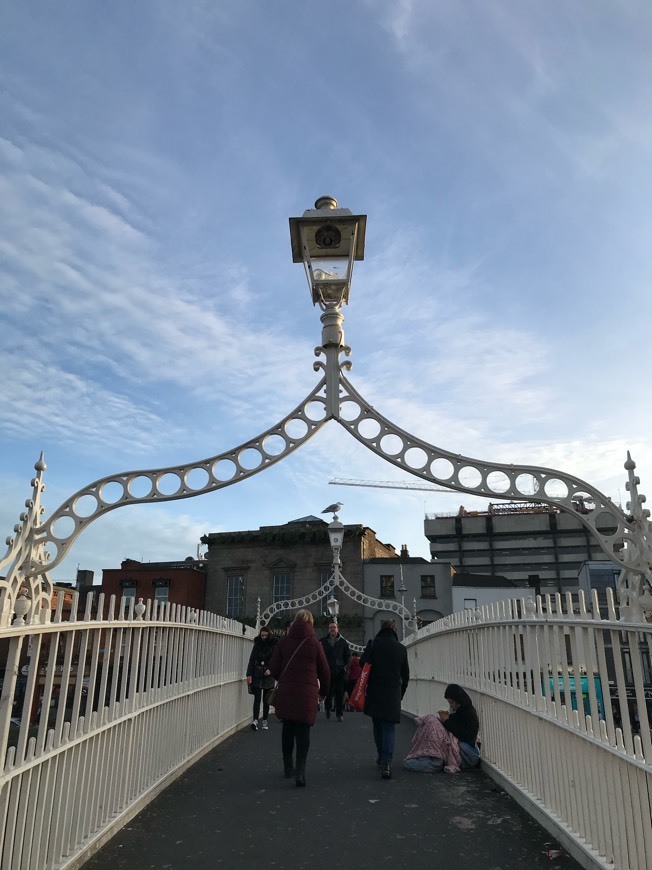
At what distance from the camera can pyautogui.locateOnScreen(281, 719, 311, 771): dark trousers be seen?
6.60 meters

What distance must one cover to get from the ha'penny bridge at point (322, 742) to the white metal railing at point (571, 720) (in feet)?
0.06

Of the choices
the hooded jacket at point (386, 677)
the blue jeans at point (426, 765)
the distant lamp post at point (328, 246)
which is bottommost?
the blue jeans at point (426, 765)

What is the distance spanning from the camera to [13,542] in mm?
7168

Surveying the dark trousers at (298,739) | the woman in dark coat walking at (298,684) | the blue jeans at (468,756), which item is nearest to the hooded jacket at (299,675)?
the woman in dark coat walking at (298,684)

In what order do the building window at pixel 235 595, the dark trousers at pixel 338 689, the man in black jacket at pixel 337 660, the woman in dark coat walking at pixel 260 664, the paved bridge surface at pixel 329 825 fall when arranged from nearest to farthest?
1. the paved bridge surface at pixel 329 825
2. the woman in dark coat walking at pixel 260 664
3. the man in black jacket at pixel 337 660
4. the dark trousers at pixel 338 689
5. the building window at pixel 235 595

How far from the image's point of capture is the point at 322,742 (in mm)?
9688

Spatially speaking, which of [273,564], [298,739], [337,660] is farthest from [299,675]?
[273,564]

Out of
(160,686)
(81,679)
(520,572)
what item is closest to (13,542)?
(160,686)

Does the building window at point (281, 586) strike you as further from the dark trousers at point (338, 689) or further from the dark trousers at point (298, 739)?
the dark trousers at point (298, 739)

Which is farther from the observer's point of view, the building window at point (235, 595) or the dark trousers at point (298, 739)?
the building window at point (235, 595)

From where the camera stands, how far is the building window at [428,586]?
1624 inches

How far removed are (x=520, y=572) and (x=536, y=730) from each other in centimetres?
5921

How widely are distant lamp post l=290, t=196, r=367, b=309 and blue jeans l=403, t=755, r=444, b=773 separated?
5448 millimetres

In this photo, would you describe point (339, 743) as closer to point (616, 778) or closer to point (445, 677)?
point (445, 677)
